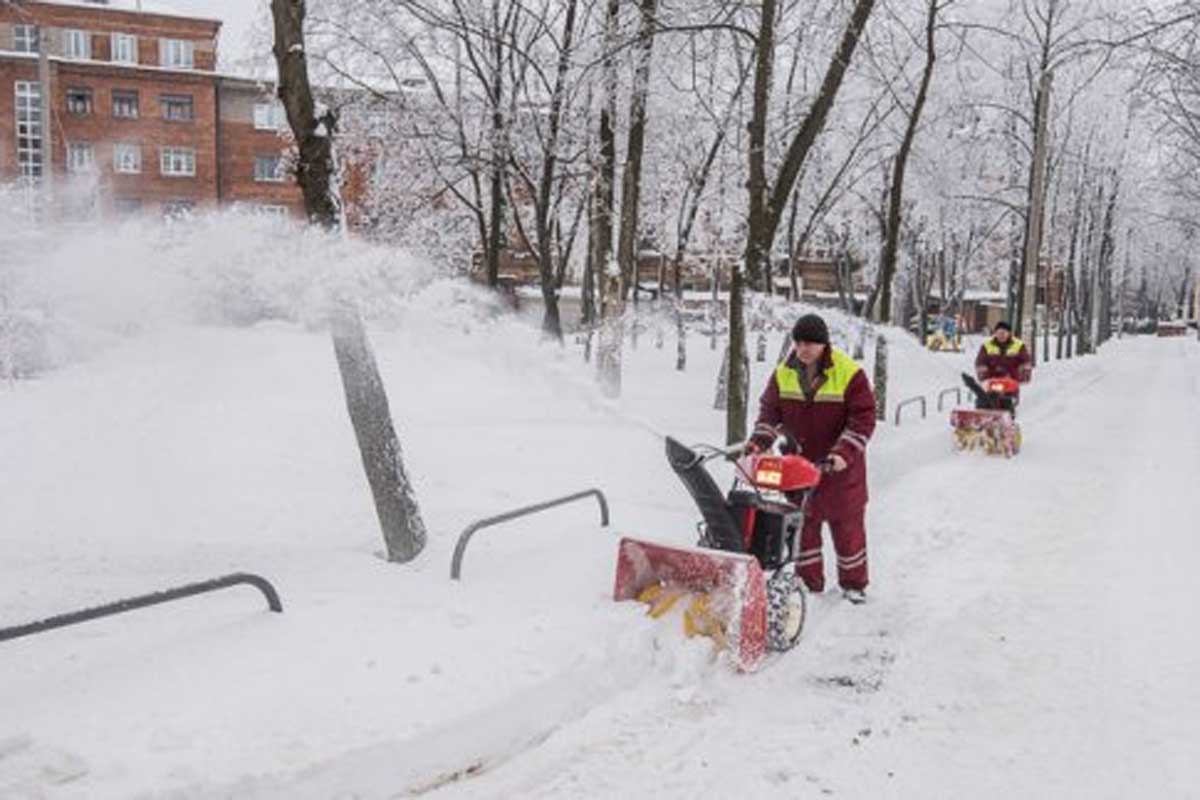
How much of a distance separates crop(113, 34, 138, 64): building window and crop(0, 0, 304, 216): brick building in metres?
0.05

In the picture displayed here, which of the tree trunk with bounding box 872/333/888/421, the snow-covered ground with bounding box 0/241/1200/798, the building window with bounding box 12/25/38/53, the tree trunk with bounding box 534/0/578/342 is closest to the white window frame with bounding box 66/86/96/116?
the building window with bounding box 12/25/38/53

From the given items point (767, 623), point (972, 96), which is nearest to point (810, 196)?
point (972, 96)

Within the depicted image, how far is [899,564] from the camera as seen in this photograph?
803 cm

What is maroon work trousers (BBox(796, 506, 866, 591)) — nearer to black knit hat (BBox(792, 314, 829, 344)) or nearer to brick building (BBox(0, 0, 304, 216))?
black knit hat (BBox(792, 314, 829, 344))

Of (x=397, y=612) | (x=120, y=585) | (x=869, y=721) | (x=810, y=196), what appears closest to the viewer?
(x=869, y=721)

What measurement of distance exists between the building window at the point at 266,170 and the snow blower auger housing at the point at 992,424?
43.8 m

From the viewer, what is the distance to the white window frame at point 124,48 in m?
49.2

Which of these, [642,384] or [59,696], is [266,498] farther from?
[642,384]

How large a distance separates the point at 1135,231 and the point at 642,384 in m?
48.1

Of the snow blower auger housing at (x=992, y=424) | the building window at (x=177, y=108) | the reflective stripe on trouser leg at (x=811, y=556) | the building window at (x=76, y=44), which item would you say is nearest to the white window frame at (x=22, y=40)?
the building window at (x=76, y=44)

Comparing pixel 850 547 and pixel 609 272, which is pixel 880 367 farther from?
pixel 850 547

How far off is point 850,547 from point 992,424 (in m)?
8.26

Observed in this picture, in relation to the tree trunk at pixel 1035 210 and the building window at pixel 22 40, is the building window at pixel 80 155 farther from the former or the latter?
the tree trunk at pixel 1035 210

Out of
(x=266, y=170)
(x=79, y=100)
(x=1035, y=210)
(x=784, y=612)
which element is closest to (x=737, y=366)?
(x=784, y=612)
